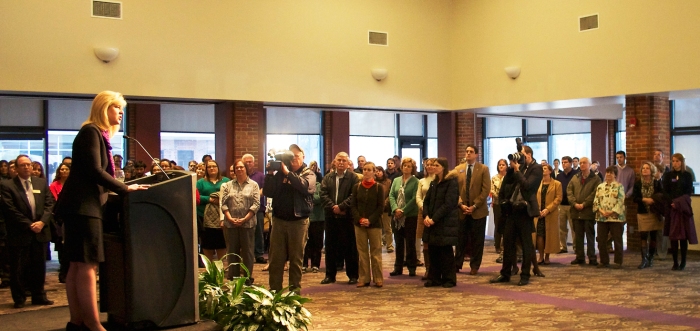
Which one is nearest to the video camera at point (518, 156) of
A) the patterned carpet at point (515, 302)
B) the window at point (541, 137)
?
the patterned carpet at point (515, 302)

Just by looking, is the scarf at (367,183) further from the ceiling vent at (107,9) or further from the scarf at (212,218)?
the ceiling vent at (107,9)

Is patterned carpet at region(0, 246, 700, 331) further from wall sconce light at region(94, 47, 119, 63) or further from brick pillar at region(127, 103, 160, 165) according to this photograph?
brick pillar at region(127, 103, 160, 165)

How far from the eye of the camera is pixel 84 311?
4352 mm

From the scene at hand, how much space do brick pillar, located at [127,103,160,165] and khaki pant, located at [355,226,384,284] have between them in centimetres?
1023

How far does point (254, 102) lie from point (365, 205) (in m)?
4.69

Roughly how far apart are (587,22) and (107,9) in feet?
25.8

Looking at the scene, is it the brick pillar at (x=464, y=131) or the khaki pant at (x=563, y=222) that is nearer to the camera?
the khaki pant at (x=563, y=222)

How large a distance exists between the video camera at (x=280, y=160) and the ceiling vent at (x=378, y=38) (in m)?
6.48

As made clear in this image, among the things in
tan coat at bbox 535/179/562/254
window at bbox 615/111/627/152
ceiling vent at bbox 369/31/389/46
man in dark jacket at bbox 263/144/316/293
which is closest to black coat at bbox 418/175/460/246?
man in dark jacket at bbox 263/144/316/293

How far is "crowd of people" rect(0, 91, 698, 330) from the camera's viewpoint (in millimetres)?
7848

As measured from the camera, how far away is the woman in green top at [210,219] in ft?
31.1

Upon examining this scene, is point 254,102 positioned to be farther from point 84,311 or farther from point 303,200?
point 84,311

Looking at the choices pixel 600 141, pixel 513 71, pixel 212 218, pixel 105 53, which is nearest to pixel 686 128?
pixel 513 71

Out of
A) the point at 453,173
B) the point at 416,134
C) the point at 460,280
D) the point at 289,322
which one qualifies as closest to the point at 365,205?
the point at 453,173
